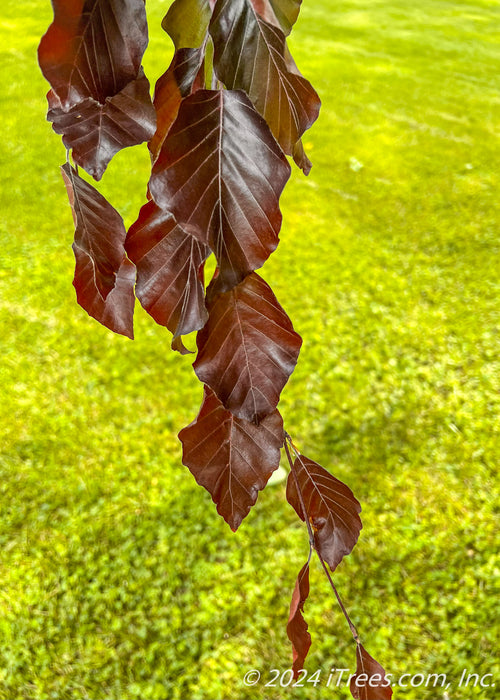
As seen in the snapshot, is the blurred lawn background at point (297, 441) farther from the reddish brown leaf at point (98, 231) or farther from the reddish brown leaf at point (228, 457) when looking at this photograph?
the reddish brown leaf at point (98, 231)

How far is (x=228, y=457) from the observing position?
42 cm

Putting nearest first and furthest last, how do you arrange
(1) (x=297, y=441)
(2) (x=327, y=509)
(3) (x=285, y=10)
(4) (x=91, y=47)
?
(4) (x=91, y=47)
(3) (x=285, y=10)
(2) (x=327, y=509)
(1) (x=297, y=441)

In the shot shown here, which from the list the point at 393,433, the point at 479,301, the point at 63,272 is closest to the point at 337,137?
the point at 479,301

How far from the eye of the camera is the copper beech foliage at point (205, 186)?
285 mm

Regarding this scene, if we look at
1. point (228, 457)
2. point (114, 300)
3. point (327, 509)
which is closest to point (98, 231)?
point (114, 300)

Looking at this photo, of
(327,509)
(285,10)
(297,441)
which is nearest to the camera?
(285,10)

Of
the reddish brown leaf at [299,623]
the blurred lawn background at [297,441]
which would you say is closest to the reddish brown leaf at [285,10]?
the reddish brown leaf at [299,623]

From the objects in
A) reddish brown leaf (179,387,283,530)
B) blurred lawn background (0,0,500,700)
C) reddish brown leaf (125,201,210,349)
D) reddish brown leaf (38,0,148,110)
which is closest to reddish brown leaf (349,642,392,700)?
reddish brown leaf (179,387,283,530)

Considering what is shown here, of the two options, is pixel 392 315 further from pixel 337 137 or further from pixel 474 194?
pixel 337 137

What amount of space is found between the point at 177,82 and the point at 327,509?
0.33m

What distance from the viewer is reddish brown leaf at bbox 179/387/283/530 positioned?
420 millimetres

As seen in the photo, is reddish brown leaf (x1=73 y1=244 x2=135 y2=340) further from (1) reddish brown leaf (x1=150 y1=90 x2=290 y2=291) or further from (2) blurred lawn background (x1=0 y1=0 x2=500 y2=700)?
(2) blurred lawn background (x1=0 y1=0 x2=500 y2=700)

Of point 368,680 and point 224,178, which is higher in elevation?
point 224,178

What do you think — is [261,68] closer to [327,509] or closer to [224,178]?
[224,178]
